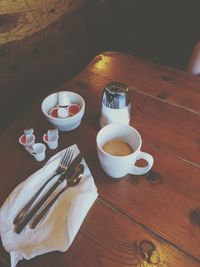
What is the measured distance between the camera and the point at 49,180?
2.34ft

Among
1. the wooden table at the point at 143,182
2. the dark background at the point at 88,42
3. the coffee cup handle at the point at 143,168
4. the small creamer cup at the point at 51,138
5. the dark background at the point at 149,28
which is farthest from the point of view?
the dark background at the point at 149,28

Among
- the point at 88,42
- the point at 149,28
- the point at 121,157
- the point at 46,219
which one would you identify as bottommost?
the point at 88,42

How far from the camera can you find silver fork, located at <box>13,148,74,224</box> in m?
0.64

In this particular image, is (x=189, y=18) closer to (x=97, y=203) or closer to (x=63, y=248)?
(x=97, y=203)

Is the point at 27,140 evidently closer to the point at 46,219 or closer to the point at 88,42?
the point at 46,219

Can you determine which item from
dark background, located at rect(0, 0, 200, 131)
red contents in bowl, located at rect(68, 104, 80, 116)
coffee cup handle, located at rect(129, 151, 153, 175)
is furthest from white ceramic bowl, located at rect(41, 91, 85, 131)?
dark background, located at rect(0, 0, 200, 131)

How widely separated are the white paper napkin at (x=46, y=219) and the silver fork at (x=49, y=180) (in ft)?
0.04

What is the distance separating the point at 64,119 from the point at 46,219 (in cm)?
32

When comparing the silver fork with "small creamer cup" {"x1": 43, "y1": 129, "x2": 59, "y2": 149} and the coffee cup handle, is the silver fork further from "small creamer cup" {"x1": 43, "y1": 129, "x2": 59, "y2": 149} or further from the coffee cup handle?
the coffee cup handle

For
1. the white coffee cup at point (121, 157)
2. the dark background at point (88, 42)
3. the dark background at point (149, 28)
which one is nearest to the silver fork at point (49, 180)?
the white coffee cup at point (121, 157)

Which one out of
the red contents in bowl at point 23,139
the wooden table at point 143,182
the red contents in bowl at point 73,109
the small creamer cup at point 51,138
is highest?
the red contents in bowl at point 73,109

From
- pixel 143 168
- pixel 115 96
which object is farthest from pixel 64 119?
pixel 143 168

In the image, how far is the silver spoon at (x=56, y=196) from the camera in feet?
2.07

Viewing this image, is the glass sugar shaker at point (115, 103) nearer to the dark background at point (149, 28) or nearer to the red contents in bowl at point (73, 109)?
the red contents in bowl at point (73, 109)
